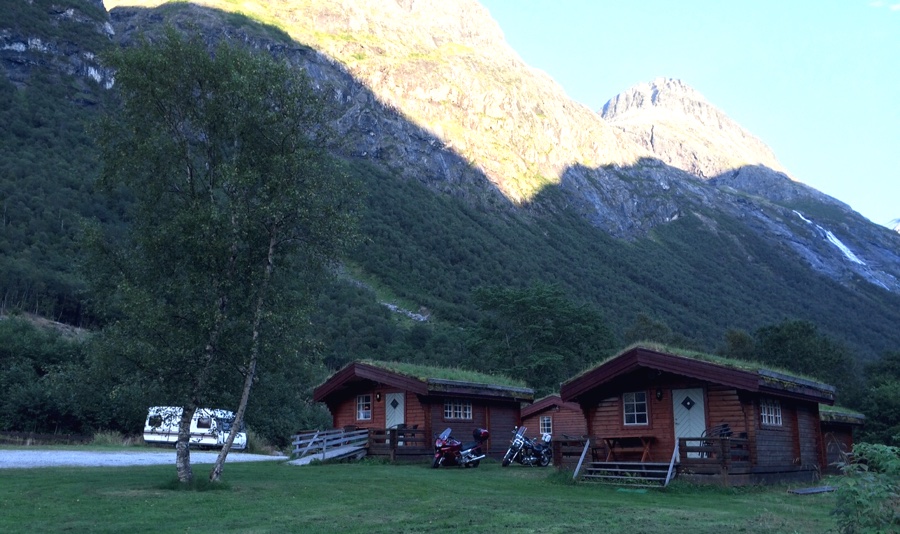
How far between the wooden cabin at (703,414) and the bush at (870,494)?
11460 mm

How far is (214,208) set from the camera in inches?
755

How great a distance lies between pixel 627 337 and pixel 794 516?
3318 inches

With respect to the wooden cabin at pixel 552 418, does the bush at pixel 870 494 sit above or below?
below

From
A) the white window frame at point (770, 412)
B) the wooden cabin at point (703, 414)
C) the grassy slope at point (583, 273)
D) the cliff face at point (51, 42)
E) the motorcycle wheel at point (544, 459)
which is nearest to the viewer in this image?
the wooden cabin at point (703, 414)

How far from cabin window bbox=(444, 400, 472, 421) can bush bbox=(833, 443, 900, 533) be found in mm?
22517

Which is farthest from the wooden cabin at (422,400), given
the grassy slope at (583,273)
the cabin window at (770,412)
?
the grassy slope at (583,273)

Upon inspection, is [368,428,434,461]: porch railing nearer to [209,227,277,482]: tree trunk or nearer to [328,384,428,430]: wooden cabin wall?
[328,384,428,430]: wooden cabin wall

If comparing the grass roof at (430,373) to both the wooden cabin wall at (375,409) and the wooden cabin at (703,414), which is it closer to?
the wooden cabin wall at (375,409)

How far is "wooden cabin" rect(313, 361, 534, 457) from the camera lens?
→ 29781mm

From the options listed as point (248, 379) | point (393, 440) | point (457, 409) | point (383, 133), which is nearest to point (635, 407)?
point (393, 440)

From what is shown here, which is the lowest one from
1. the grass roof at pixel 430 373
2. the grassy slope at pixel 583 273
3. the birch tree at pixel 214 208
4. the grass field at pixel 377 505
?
the grass field at pixel 377 505

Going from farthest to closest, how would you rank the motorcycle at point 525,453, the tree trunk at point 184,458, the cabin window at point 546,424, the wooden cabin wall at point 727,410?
1. the cabin window at point 546,424
2. the motorcycle at point 525,453
3. the wooden cabin wall at point 727,410
4. the tree trunk at point 184,458

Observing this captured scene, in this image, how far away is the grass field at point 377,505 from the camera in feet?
42.0

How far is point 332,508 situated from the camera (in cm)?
1501
